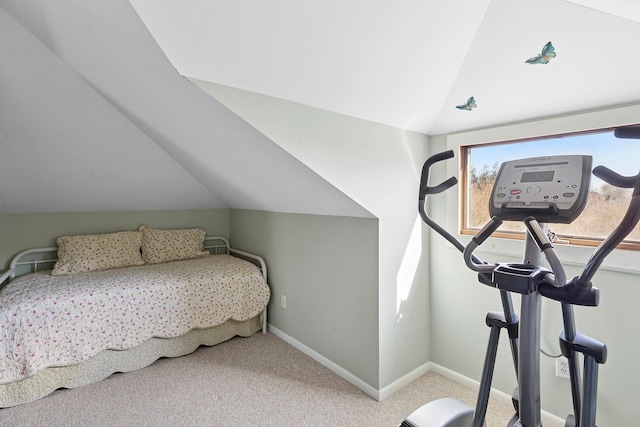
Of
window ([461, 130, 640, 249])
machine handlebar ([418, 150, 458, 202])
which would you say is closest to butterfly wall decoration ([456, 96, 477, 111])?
window ([461, 130, 640, 249])

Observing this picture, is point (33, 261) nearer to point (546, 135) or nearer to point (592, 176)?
point (546, 135)

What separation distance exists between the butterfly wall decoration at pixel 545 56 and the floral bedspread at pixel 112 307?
259 centimetres

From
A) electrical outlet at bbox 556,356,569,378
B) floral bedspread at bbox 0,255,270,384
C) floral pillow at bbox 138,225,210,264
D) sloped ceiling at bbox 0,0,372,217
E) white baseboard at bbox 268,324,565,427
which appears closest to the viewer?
sloped ceiling at bbox 0,0,372,217

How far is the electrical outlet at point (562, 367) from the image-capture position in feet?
5.95

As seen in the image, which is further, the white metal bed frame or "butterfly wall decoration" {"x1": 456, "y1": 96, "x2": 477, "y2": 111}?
the white metal bed frame

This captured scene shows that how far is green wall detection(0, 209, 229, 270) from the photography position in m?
2.86

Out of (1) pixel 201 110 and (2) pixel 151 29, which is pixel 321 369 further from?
(2) pixel 151 29

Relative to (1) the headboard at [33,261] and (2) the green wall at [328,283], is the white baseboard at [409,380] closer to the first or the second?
(2) the green wall at [328,283]

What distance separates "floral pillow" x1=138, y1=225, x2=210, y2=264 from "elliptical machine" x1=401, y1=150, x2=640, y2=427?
2.91 metres

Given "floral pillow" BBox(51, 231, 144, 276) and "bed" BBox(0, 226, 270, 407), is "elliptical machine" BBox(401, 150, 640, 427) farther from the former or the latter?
"floral pillow" BBox(51, 231, 144, 276)

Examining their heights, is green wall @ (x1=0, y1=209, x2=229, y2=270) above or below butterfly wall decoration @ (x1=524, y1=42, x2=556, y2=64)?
below

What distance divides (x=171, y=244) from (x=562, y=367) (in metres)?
3.37

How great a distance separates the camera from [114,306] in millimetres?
2412

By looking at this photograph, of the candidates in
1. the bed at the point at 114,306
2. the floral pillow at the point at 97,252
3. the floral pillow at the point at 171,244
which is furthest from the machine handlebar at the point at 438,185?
the floral pillow at the point at 97,252
